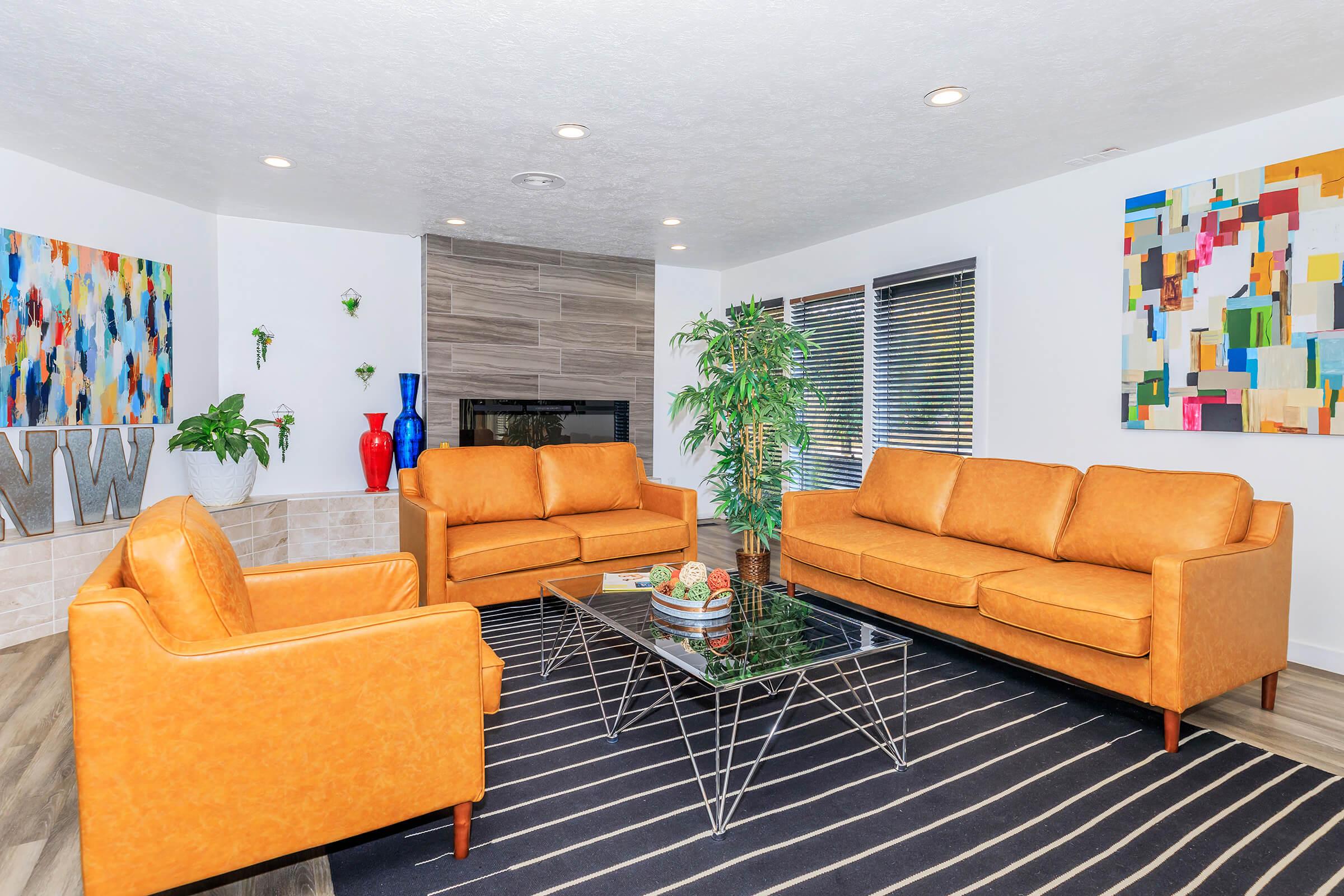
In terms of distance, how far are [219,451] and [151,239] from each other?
1.41 meters

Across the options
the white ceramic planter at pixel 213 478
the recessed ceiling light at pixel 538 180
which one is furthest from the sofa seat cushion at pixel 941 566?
the white ceramic planter at pixel 213 478

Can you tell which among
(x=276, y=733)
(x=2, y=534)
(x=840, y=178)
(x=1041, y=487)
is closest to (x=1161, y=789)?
(x=1041, y=487)

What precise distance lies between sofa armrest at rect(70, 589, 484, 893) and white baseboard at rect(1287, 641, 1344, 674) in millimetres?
3584

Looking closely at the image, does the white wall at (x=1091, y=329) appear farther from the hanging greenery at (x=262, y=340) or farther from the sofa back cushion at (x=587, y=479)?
the hanging greenery at (x=262, y=340)

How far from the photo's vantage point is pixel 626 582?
122 inches

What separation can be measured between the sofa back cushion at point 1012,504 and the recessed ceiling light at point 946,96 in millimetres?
1716

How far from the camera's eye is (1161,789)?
219cm

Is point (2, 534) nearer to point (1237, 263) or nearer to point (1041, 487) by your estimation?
point (1041, 487)

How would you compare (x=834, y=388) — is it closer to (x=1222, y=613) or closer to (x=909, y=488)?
(x=909, y=488)

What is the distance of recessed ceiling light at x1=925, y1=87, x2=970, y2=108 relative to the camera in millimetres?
2998

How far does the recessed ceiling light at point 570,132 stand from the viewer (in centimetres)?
337

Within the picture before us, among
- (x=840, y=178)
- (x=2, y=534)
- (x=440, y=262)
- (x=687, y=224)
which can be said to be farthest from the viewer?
(x=440, y=262)

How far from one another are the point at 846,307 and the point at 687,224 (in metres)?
1.41

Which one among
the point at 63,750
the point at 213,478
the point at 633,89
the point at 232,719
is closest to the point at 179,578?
the point at 232,719
